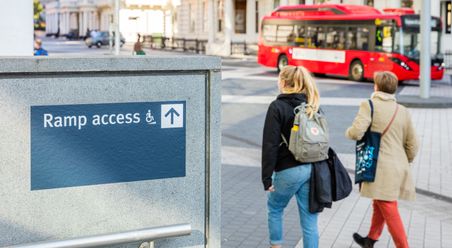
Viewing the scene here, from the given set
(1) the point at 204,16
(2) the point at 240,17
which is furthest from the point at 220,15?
(1) the point at 204,16

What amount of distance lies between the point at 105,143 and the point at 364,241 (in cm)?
404

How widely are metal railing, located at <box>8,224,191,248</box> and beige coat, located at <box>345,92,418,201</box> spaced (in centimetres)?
341

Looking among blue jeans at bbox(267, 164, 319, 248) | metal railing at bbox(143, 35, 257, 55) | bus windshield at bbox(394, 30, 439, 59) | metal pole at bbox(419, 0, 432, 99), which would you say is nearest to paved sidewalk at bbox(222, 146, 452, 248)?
blue jeans at bbox(267, 164, 319, 248)

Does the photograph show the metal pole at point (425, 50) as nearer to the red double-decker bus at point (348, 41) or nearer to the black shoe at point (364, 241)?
the red double-decker bus at point (348, 41)

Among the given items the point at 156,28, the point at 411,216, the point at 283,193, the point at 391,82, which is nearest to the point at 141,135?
the point at 283,193

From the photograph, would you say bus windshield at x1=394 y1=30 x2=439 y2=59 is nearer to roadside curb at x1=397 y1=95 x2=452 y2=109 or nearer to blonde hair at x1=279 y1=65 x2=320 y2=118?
roadside curb at x1=397 y1=95 x2=452 y2=109

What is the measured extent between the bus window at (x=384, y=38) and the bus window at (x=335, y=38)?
1895 millimetres

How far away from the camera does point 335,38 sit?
29188 mm

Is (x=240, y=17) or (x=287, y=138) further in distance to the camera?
(x=240, y=17)

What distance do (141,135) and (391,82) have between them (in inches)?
142

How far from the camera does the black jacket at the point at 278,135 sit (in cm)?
491

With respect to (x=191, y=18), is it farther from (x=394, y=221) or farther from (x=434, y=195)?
(x=394, y=221)

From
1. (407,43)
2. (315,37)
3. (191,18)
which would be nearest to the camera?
(407,43)

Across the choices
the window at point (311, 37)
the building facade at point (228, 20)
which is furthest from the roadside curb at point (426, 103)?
the building facade at point (228, 20)
